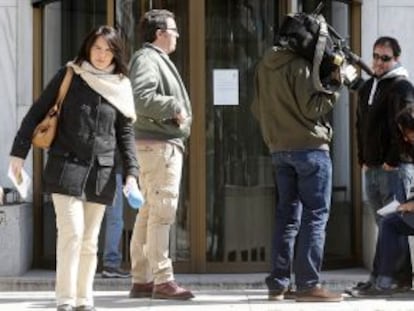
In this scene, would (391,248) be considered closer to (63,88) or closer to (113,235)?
(113,235)

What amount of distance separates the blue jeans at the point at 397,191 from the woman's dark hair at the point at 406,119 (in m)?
0.52

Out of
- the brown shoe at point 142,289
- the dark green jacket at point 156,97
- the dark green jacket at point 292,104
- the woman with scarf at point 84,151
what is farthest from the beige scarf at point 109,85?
the brown shoe at point 142,289

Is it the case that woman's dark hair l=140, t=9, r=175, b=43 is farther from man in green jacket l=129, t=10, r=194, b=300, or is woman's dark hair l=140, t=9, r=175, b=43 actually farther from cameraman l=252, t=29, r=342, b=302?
cameraman l=252, t=29, r=342, b=302

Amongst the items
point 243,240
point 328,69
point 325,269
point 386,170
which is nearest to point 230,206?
point 243,240

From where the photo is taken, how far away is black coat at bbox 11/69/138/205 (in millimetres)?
5941

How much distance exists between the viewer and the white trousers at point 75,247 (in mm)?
5934

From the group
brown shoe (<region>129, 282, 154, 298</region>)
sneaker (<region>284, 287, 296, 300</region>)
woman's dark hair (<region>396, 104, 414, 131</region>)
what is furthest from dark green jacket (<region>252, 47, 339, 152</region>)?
brown shoe (<region>129, 282, 154, 298</region>)

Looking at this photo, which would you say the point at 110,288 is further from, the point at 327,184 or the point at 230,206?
the point at 327,184

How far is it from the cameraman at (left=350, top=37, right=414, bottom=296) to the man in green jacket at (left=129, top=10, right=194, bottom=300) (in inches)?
55.4

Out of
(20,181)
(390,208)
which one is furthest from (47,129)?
(390,208)

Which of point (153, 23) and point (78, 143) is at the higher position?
Answer: point (153, 23)

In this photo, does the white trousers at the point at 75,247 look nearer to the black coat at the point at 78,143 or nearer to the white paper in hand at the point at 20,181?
the black coat at the point at 78,143

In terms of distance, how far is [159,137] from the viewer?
6723 mm

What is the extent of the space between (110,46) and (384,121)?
223cm
